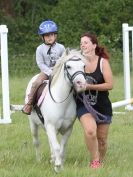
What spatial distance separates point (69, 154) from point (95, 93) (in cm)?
137

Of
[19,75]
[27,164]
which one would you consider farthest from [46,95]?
[19,75]

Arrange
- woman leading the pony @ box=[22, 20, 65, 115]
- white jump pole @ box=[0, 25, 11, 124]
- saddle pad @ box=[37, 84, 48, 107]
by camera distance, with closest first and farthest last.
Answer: saddle pad @ box=[37, 84, 48, 107] < woman leading the pony @ box=[22, 20, 65, 115] < white jump pole @ box=[0, 25, 11, 124]

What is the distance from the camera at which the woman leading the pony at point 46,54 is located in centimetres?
763

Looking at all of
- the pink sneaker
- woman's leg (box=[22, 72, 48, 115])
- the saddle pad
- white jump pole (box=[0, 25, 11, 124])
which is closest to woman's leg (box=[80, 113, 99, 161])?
the pink sneaker

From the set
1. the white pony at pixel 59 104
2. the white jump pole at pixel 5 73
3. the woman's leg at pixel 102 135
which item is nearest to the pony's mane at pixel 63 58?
the white pony at pixel 59 104

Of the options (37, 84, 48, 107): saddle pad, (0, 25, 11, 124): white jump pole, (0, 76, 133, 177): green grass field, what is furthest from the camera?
(0, 25, 11, 124): white jump pole

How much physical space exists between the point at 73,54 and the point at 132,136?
332 centimetres

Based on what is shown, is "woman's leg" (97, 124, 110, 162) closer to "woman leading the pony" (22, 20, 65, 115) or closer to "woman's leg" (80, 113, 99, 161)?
"woman's leg" (80, 113, 99, 161)

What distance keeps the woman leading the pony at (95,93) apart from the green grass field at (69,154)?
1.13 ft

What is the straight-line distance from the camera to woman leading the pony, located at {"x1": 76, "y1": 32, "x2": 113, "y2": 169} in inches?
280

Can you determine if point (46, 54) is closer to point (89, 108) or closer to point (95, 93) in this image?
point (95, 93)

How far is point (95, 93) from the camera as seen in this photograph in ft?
23.9

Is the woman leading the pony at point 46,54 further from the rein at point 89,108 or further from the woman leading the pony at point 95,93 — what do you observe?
the rein at point 89,108

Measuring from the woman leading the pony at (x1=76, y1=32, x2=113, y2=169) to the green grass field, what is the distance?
1.13ft
